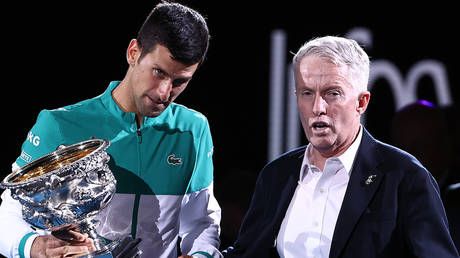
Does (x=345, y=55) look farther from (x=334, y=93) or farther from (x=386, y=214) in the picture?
(x=386, y=214)

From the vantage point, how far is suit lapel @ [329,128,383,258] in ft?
6.22

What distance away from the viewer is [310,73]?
6.52ft

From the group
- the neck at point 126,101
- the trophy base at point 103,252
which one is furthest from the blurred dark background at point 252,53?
the trophy base at point 103,252

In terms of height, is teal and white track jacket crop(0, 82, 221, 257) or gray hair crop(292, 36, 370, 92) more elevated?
gray hair crop(292, 36, 370, 92)

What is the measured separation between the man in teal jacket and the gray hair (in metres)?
0.41

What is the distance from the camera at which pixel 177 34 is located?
2.08 m

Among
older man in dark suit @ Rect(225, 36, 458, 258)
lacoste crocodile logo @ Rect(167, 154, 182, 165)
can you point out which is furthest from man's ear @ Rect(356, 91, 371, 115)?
lacoste crocodile logo @ Rect(167, 154, 182, 165)

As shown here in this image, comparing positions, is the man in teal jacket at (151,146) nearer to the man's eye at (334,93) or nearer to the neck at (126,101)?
the neck at (126,101)

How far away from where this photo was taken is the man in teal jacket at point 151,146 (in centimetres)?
208

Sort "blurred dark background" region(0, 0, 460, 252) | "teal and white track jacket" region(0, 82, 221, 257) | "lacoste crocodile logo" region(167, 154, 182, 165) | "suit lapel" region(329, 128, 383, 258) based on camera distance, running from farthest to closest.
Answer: "blurred dark background" region(0, 0, 460, 252) → "lacoste crocodile logo" region(167, 154, 182, 165) → "teal and white track jacket" region(0, 82, 221, 257) → "suit lapel" region(329, 128, 383, 258)

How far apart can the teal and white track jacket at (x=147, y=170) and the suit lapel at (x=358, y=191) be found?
21.3 inches

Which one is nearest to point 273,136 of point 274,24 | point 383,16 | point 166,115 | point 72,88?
point 274,24

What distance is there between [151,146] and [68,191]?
456 mm

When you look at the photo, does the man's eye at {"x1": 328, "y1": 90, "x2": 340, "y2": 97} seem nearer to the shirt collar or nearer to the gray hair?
the gray hair
